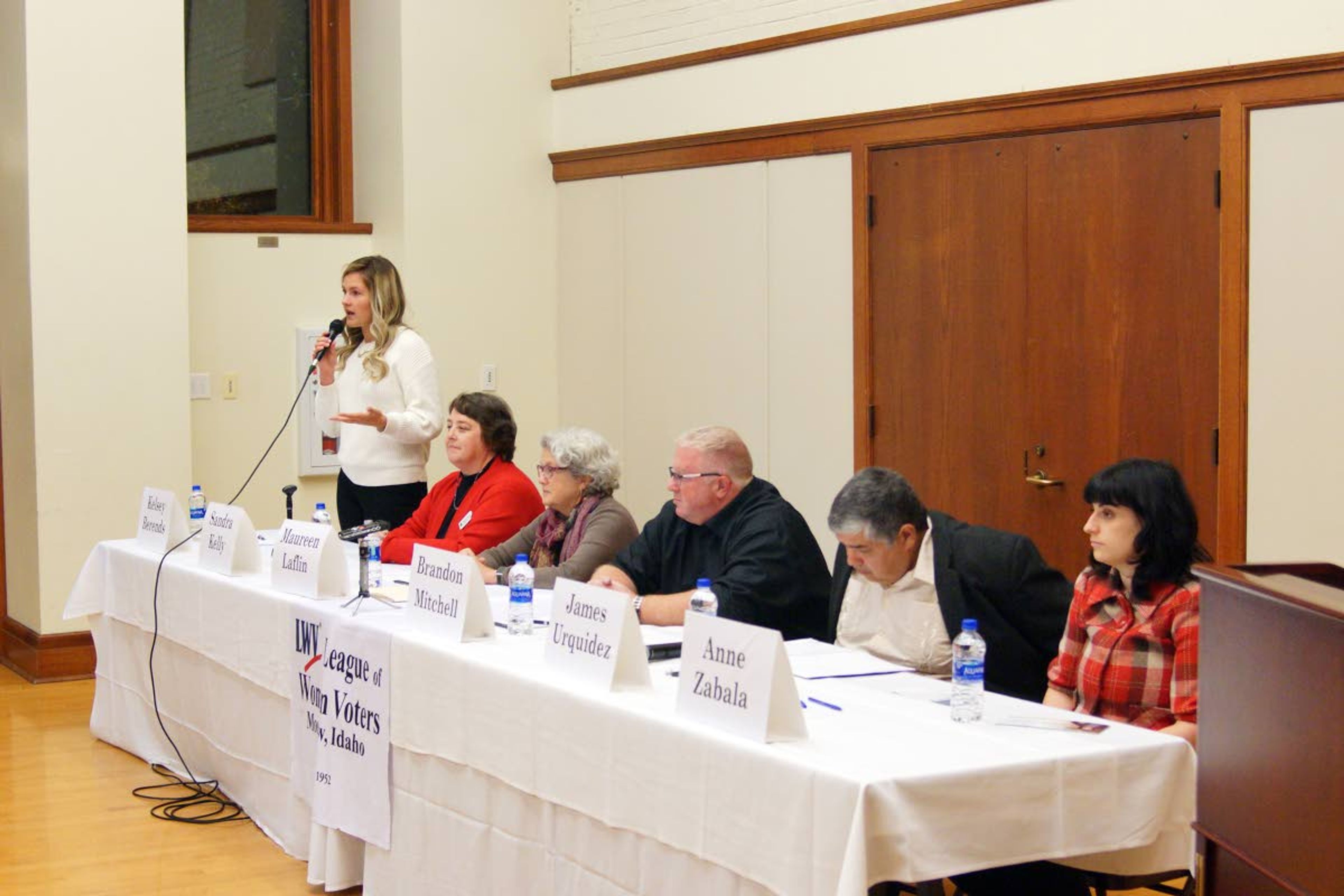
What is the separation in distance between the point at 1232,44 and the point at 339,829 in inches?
138

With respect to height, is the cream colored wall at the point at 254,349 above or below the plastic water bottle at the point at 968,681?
above

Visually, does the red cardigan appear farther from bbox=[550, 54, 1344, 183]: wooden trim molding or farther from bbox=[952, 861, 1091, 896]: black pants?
bbox=[952, 861, 1091, 896]: black pants

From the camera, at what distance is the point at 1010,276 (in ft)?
18.5

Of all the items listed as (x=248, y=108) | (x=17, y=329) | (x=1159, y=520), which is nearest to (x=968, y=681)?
(x=1159, y=520)

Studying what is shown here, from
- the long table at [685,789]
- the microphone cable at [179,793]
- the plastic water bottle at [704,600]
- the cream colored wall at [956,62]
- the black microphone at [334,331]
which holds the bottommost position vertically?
the microphone cable at [179,793]

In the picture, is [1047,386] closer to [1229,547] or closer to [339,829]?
[1229,547]

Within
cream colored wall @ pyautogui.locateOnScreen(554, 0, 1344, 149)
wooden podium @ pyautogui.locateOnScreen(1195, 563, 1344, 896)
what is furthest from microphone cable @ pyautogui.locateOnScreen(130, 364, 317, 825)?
wooden podium @ pyautogui.locateOnScreen(1195, 563, 1344, 896)

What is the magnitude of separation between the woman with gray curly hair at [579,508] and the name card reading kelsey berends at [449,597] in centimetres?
82

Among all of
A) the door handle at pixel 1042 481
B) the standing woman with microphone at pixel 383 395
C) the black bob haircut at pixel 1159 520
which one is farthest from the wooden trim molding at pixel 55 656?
the black bob haircut at pixel 1159 520

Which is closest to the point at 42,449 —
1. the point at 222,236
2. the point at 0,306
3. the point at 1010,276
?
the point at 0,306

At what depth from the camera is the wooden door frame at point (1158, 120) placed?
4883mm

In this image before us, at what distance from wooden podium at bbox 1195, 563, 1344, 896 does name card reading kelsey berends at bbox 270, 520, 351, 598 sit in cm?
256

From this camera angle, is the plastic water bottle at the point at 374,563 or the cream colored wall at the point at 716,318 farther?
the cream colored wall at the point at 716,318

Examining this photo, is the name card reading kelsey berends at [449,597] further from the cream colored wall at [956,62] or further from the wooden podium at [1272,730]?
the cream colored wall at [956,62]
